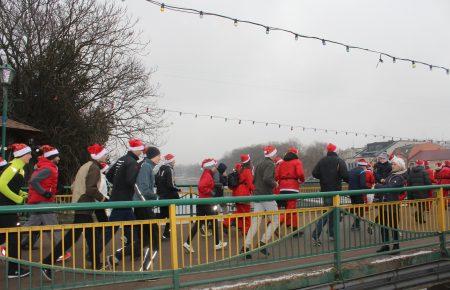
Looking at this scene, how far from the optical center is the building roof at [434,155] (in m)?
80.2

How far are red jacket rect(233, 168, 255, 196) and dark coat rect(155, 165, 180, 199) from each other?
3.83 feet

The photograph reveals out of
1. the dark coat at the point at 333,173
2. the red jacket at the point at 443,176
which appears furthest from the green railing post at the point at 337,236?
the red jacket at the point at 443,176

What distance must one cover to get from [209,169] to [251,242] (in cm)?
295

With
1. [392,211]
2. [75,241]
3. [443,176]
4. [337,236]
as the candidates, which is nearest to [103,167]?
[75,241]

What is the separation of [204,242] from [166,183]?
3228 millimetres

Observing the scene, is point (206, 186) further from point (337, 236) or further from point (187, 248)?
point (187, 248)

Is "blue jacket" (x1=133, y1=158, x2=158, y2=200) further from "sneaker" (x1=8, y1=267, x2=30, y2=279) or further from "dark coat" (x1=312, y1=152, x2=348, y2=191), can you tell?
"dark coat" (x1=312, y1=152, x2=348, y2=191)

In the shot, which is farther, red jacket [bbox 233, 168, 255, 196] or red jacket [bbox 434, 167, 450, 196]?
red jacket [bbox 434, 167, 450, 196]

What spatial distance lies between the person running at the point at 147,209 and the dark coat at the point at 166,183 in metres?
1.41

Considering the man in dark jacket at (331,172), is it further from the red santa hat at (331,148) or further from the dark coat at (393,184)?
the dark coat at (393,184)

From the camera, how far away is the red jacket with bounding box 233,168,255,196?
8164 mm

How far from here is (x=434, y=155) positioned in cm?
8238

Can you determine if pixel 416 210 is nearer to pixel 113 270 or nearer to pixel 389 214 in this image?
pixel 389 214

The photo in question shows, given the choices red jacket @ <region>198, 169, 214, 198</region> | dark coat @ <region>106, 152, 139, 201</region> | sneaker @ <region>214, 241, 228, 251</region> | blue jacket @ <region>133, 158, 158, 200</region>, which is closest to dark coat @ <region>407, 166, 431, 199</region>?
red jacket @ <region>198, 169, 214, 198</region>
